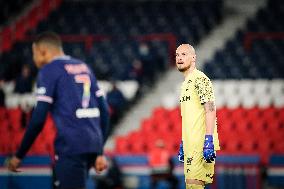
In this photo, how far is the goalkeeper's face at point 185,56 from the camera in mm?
5762

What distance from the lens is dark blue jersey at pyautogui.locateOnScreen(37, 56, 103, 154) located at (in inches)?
215

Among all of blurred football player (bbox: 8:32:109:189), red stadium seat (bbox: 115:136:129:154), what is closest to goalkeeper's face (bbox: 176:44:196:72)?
blurred football player (bbox: 8:32:109:189)

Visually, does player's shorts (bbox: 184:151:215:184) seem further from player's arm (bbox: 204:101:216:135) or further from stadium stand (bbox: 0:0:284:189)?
stadium stand (bbox: 0:0:284:189)

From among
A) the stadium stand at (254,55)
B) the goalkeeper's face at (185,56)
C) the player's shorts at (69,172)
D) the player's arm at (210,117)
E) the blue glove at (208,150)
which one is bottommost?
the player's shorts at (69,172)

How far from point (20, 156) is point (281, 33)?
1454cm

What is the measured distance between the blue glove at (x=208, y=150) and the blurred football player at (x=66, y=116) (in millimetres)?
782

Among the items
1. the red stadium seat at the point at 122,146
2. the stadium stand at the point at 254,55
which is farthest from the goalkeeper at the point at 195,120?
the stadium stand at the point at 254,55

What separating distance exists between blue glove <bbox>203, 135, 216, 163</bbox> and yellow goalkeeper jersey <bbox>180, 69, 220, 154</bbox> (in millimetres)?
252

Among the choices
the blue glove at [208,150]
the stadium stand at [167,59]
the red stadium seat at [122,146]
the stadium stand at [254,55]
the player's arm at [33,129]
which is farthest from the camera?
the stadium stand at [254,55]

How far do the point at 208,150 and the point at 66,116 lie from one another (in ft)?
3.68

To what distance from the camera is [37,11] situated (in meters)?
21.9

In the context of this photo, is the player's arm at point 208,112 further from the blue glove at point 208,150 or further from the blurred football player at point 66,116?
the blurred football player at point 66,116

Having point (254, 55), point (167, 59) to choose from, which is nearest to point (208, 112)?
point (254, 55)

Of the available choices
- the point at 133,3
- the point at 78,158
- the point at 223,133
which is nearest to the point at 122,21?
the point at 133,3
